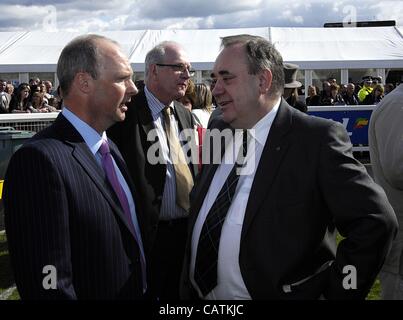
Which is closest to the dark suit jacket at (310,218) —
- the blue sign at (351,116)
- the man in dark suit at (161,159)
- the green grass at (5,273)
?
the man in dark suit at (161,159)

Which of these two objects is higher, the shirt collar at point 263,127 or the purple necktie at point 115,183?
the shirt collar at point 263,127

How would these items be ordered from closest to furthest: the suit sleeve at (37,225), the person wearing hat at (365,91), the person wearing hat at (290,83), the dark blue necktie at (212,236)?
1. the suit sleeve at (37,225)
2. the dark blue necktie at (212,236)
3. the person wearing hat at (290,83)
4. the person wearing hat at (365,91)

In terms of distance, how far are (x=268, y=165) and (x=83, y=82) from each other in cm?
83

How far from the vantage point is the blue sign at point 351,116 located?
13.6m

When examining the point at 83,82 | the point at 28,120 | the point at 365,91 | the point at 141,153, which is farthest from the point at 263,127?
the point at 365,91

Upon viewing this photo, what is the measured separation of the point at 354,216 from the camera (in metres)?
2.28

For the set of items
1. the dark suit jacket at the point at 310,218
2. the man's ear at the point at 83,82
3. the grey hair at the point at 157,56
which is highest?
A: the grey hair at the point at 157,56

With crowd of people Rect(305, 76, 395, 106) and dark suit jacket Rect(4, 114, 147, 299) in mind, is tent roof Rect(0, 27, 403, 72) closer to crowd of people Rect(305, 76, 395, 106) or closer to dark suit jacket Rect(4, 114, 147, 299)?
crowd of people Rect(305, 76, 395, 106)

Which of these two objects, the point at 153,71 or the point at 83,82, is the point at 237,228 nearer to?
the point at 83,82

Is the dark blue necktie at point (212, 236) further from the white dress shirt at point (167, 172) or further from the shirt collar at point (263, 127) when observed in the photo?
the white dress shirt at point (167, 172)

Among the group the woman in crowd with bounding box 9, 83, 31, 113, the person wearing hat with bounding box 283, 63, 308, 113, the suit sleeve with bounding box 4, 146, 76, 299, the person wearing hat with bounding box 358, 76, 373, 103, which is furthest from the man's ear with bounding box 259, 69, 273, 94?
the person wearing hat with bounding box 358, 76, 373, 103

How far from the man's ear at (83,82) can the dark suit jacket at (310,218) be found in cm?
78
